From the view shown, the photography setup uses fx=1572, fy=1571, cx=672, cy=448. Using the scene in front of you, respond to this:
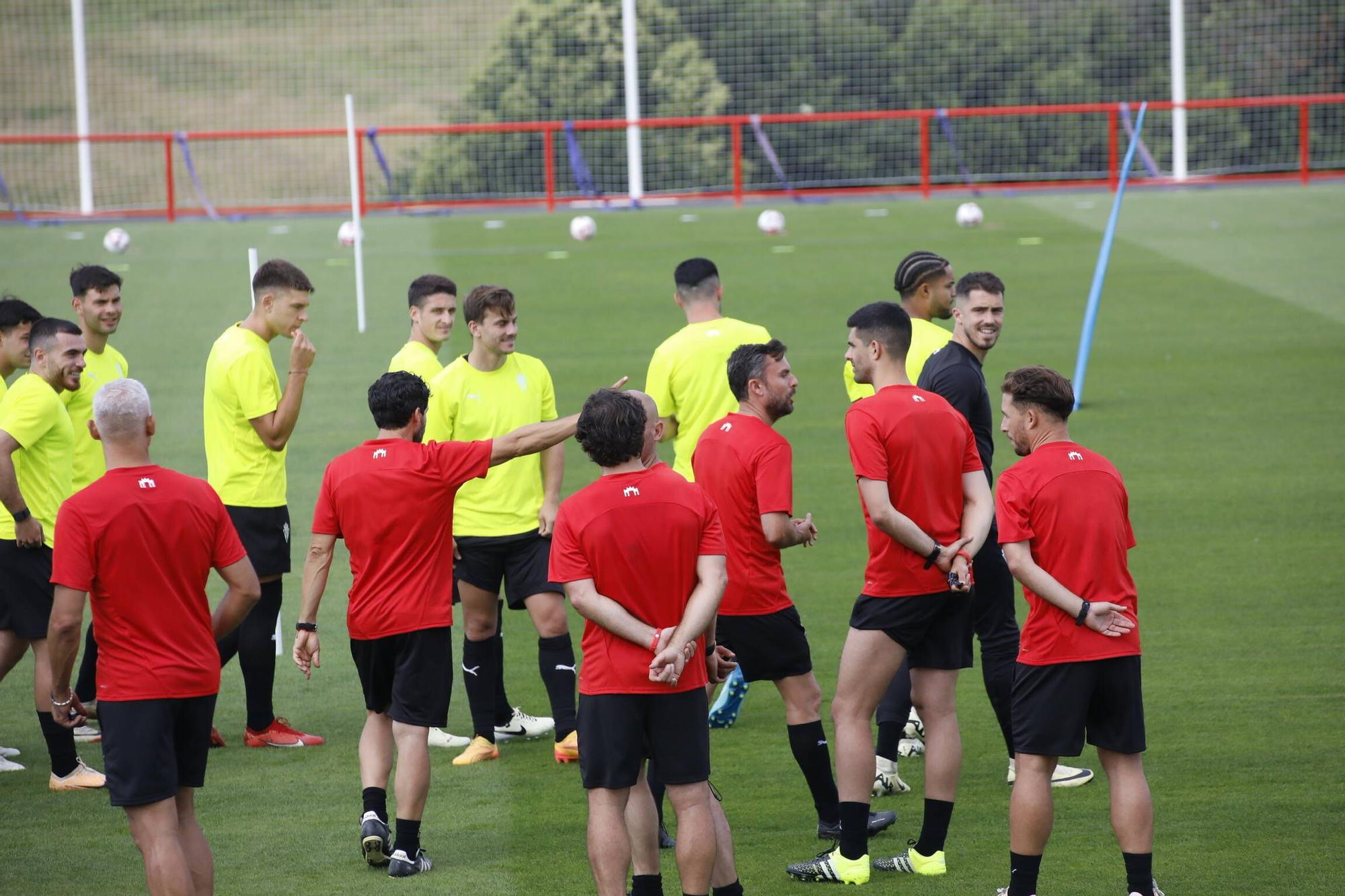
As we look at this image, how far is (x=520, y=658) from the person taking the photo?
383 inches

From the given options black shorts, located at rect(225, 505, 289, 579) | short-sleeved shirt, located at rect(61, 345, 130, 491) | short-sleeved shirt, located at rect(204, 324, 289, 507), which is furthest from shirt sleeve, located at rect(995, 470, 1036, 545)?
short-sleeved shirt, located at rect(61, 345, 130, 491)

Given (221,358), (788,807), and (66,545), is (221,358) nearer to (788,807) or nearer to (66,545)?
(66,545)

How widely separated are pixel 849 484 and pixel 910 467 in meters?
7.35

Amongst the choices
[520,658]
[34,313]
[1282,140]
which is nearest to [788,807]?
[520,658]

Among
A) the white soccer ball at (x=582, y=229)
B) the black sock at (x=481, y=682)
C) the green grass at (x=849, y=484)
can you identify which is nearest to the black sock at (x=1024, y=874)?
the green grass at (x=849, y=484)

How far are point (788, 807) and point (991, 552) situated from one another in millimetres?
1493

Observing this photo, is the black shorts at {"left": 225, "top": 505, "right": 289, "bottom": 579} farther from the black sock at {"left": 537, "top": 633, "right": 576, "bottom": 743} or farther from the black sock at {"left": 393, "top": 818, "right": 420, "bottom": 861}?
the black sock at {"left": 393, "top": 818, "right": 420, "bottom": 861}

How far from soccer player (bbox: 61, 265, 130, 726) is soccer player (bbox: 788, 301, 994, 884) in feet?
13.5

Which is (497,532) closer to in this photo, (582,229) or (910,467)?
(910,467)

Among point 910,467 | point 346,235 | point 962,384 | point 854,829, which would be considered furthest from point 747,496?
point 346,235

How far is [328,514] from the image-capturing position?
6336mm

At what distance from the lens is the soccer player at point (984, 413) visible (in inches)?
271

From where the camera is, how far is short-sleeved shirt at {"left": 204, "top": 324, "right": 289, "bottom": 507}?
7.80m

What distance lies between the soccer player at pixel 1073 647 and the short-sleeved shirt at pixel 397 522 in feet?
7.14
